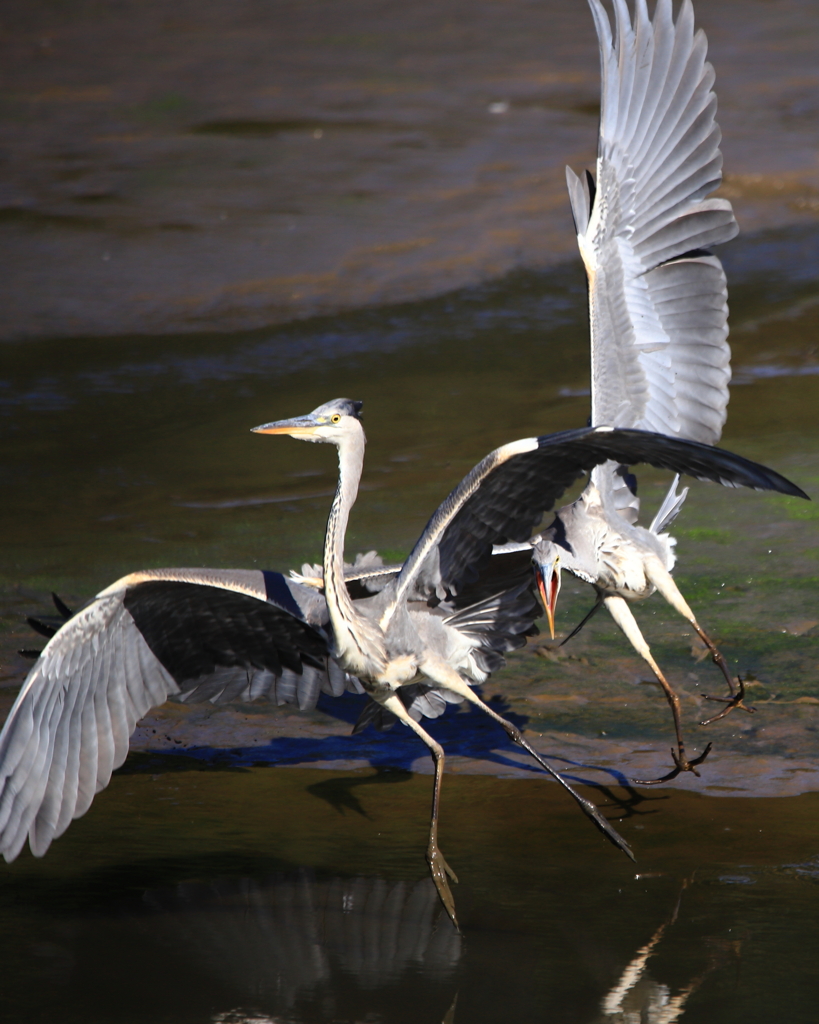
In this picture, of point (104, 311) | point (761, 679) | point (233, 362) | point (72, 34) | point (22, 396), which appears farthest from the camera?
point (72, 34)

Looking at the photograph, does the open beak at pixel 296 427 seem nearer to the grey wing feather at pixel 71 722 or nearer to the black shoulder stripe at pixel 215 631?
the black shoulder stripe at pixel 215 631

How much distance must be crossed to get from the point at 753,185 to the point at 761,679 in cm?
948

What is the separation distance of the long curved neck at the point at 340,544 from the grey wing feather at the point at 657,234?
133 centimetres

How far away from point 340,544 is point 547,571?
2.73 feet

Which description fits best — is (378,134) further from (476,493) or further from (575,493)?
(476,493)

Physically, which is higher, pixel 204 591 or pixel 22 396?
pixel 204 591

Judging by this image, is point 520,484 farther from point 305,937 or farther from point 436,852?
point 305,937

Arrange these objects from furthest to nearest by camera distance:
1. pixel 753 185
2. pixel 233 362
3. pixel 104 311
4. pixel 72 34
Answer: pixel 72 34 < pixel 753 185 < pixel 104 311 < pixel 233 362

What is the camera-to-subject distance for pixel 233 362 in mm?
11188

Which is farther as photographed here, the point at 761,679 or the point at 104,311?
the point at 104,311

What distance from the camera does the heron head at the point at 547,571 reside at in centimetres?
496

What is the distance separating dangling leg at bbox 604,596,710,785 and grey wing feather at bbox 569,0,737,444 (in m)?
0.77

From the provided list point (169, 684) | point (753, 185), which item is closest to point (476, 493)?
point (169, 684)

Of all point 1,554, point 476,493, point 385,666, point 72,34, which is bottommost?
point 1,554
